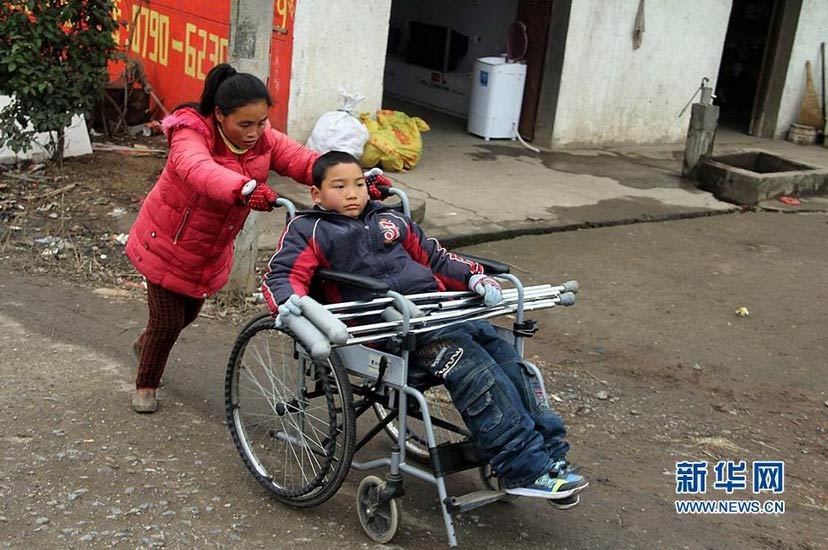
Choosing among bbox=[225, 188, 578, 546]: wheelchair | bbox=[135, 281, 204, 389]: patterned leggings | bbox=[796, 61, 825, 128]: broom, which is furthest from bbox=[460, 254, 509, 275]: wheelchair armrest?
bbox=[796, 61, 825, 128]: broom

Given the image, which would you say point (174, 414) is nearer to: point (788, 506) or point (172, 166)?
point (172, 166)

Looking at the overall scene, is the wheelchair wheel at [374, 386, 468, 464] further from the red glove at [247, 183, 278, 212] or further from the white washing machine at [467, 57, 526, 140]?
the white washing machine at [467, 57, 526, 140]

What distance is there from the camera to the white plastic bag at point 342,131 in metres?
8.26

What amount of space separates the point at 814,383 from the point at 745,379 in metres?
0.39

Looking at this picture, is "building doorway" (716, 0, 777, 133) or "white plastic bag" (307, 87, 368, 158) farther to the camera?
"building doorway" (716, 0, 777, 133)

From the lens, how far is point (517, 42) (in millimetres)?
10820

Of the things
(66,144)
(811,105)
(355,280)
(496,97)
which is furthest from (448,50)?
(355,280)

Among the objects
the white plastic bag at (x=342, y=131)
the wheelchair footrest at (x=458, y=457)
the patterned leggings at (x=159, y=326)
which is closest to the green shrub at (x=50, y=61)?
the white plastic bag at (x=342, y=131)

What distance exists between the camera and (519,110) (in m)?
10.9

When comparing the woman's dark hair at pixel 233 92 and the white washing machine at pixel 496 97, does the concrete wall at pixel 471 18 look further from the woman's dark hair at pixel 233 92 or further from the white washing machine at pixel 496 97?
the woman's dark hair at pixel 233 92

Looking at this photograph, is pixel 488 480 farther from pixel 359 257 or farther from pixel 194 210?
pixel 194 210

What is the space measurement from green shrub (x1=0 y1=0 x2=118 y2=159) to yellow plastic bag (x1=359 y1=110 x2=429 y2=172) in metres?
2.27

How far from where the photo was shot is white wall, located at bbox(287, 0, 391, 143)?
27.9ft

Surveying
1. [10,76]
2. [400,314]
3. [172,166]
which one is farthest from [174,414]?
[10,76]
